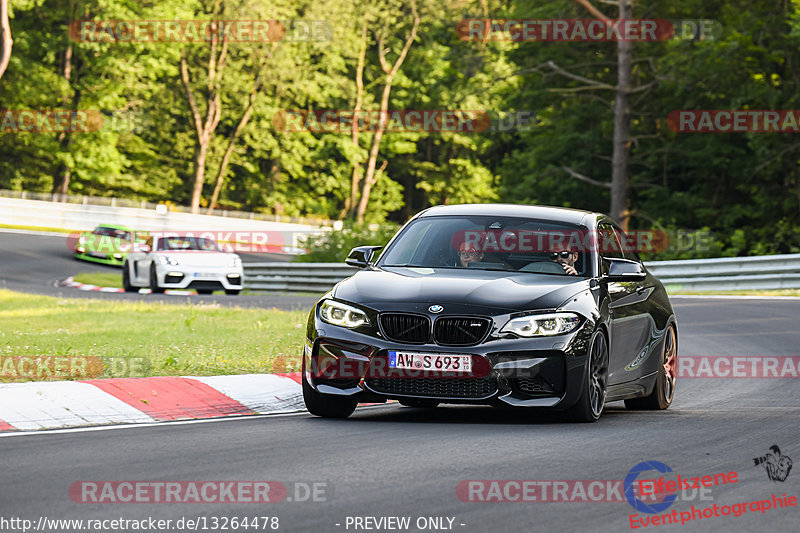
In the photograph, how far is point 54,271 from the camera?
38094 mm

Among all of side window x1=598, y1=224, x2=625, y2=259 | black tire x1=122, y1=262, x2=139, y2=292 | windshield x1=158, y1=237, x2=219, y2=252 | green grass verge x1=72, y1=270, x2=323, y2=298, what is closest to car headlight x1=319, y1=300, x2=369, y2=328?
side window x1=598, y1=224, x2=625, y2=259

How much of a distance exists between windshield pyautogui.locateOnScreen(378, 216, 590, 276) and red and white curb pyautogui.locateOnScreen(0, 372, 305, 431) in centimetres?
146

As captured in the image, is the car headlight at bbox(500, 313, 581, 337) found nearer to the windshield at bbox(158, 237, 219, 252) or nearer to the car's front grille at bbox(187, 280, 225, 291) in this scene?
the car's front grille at bbox(187, 280, 225, 291)

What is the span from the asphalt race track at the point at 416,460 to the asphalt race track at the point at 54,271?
1352 centimetres

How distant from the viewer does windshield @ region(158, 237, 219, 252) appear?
28.9 meters

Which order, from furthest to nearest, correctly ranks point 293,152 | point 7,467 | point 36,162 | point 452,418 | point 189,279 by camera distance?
point 293,152, point 36,162, point 189,279, point 452,418, point 7,467

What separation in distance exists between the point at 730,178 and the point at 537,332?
30402 mm

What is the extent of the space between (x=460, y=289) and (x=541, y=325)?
60 cm

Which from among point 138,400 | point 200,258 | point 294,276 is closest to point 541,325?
point 138,400

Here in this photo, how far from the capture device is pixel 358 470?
6.80 m

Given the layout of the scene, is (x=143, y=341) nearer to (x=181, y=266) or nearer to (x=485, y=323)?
(x=485, y=323)

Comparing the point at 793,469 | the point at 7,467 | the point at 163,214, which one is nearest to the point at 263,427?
the point at 7,467

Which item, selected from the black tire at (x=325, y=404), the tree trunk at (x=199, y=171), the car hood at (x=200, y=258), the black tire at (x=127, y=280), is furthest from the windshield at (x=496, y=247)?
the tree trunk at (x=199, y=171)

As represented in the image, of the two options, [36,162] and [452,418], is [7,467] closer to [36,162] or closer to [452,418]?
[452,418]
